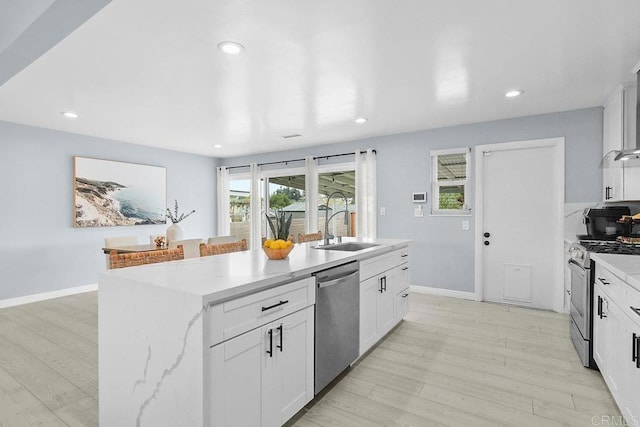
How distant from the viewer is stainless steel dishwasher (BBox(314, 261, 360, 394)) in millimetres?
2055

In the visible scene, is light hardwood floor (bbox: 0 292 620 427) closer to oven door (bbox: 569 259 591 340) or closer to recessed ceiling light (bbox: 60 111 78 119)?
oven door (bbox: 569 259 591 340)

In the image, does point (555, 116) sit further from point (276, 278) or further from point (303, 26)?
point (276, 278)

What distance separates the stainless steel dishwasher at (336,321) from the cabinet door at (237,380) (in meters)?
0.52

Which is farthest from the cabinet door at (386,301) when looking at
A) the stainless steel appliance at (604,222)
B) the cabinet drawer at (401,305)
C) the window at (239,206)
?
the window at (239,206)

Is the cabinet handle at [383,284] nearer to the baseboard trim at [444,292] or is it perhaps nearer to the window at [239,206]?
the baseboard trim at [444,292]

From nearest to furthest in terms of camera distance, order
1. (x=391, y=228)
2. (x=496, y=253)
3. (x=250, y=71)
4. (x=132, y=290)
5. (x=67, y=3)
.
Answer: (x=132, y=290)
(x=67, y=3)
(x=250, y=71)
(x=496, y=253)
(x=391, y=228)

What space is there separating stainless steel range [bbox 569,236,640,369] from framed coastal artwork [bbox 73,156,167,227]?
6049 millimetres

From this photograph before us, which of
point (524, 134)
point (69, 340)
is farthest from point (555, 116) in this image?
point (69, 340)

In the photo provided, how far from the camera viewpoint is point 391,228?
5129 mm

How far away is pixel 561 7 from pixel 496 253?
10.2ft

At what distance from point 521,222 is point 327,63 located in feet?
10.4

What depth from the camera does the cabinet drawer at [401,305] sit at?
3.30 m

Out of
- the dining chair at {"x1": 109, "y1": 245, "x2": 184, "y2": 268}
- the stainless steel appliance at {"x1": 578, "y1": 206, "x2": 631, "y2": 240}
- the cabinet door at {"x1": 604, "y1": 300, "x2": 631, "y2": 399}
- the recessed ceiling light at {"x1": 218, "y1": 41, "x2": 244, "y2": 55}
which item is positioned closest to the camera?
the cabinet door at {"x1": 604, "y1": 300, "x2": 631, "y2": 399}

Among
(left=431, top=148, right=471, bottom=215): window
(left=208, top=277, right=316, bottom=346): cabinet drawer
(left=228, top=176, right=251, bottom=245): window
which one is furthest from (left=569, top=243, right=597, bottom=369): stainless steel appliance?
(left=228, top=176, right=251, bottom=245): window
